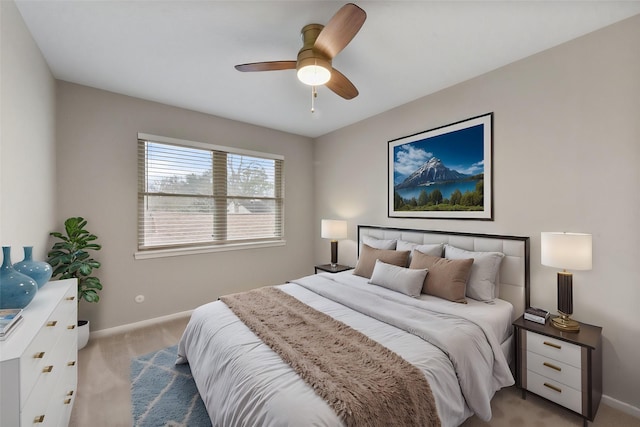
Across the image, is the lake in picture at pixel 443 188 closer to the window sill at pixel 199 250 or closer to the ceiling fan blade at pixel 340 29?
the ceiling fan blade at pixel 340 29

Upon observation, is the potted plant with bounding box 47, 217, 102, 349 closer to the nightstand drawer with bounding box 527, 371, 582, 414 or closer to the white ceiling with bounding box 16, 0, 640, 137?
the white ceiling with bounding box 16, 0, 640, 137

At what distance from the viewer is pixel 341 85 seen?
2219 millimetres

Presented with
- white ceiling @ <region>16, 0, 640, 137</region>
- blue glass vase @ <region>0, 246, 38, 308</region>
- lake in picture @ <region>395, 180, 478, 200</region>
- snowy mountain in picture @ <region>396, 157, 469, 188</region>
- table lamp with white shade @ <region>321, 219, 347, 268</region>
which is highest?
white ceiling @ <region>16, 0, 640, 137</region>

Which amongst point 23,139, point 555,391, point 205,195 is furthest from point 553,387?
point 23,139

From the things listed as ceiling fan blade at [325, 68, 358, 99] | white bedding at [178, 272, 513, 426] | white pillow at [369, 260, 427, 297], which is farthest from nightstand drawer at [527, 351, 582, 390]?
ceiling fan blade at [325, 68, 358, 99]

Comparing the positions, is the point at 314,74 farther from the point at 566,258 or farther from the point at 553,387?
the point at 553,387

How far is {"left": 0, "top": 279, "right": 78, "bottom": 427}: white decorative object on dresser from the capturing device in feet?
3.34

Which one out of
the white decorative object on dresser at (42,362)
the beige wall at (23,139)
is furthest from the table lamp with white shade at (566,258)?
the beige wall at (23,139)

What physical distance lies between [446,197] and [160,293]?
352 cm

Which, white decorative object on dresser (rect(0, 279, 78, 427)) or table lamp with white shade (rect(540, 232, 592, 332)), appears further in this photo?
table lamp with white shade (rect(540, 232, 592, 332))

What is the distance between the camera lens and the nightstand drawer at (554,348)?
6.04 ft

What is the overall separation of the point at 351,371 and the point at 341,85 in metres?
1.99

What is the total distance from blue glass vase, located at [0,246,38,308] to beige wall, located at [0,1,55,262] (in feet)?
1.16

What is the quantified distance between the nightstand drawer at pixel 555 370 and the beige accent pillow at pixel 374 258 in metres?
1.24
